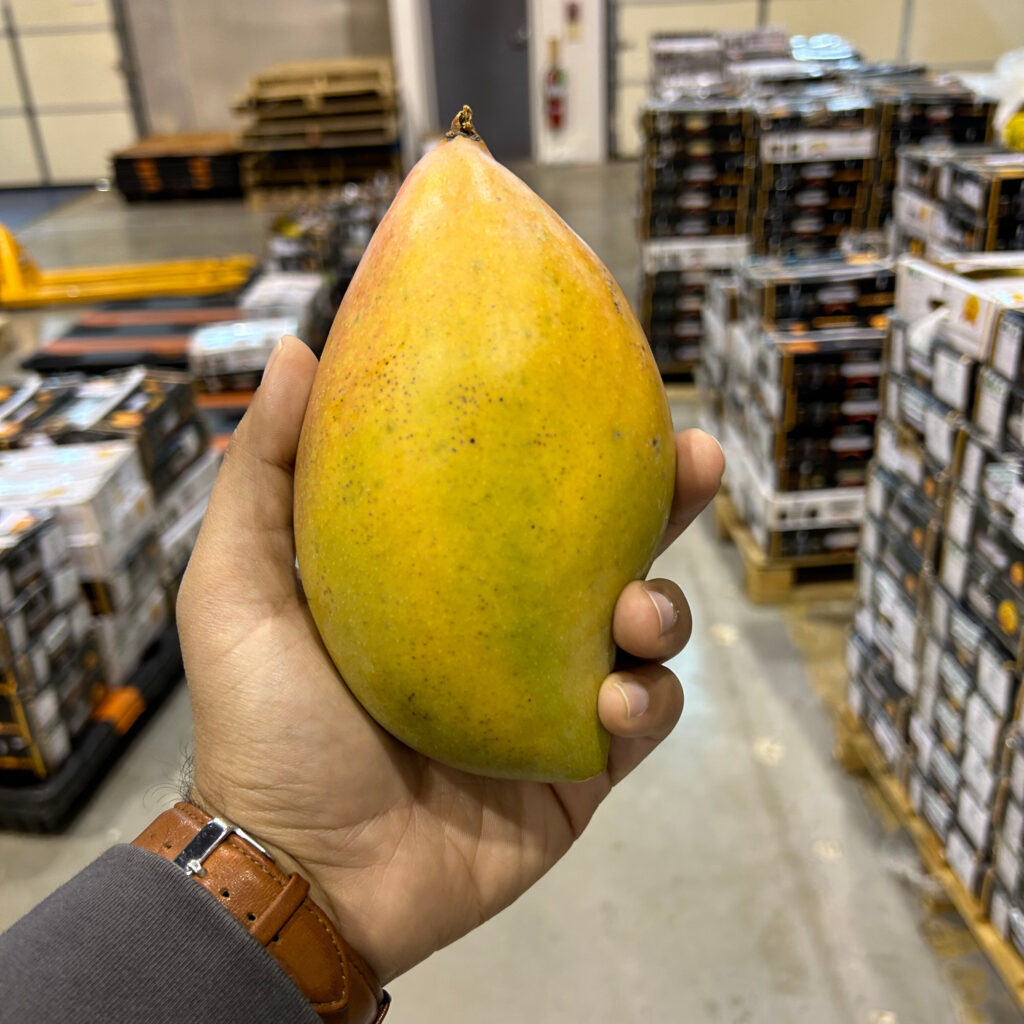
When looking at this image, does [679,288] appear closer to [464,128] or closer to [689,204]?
[689,204]

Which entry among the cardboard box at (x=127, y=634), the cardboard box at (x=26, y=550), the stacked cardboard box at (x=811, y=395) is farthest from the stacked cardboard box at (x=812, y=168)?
the cardboard box at (x=26, y=550)

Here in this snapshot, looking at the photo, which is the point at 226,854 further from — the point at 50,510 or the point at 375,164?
the point at 375,164

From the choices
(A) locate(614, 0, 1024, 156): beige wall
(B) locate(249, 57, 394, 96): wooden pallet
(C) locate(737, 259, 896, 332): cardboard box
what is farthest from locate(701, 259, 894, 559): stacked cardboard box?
(A) locate(614, 0, 1024, 156): beige wall

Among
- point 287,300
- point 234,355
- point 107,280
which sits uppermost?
point 287,300

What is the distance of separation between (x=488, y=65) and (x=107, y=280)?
5136 mm

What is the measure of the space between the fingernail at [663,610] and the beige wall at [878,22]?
9267 mm

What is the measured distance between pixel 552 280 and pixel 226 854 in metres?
0.64

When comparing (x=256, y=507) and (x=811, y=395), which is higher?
(x=256, y=507)

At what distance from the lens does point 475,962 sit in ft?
6.64

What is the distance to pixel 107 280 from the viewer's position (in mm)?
6707

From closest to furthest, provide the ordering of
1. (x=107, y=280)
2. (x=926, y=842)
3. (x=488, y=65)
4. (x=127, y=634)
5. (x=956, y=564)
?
(x=956, y=564)
(x=926, y=842)
(x=127, y=634)
(x=107, y=280)
(x=488, y=65)

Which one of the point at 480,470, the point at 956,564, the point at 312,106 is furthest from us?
the point at 312,106

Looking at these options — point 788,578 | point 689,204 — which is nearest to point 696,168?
point 689,204

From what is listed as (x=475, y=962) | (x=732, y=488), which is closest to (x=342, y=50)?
(x=732, y=488)
